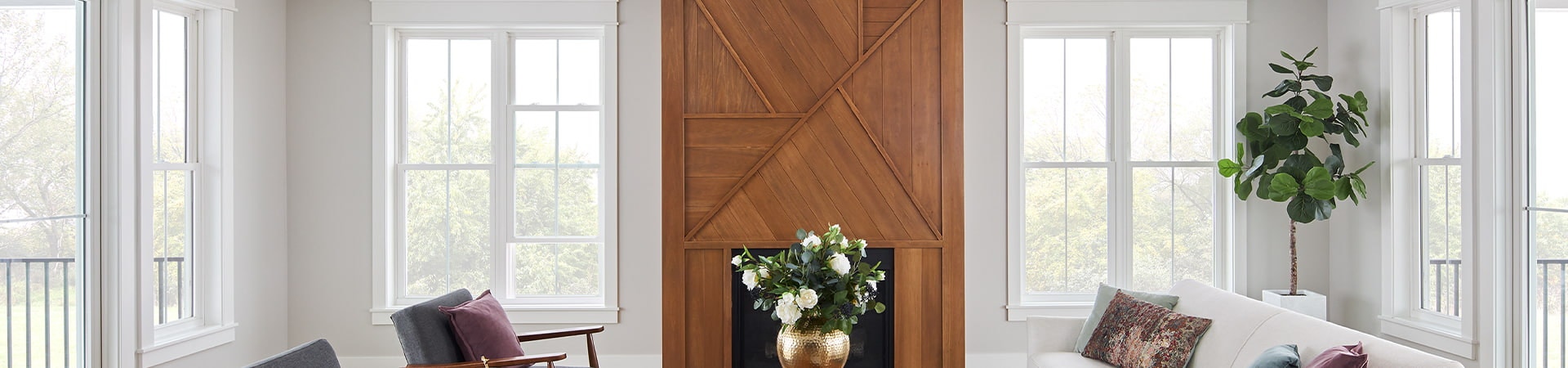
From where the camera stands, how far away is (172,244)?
13.5 ft

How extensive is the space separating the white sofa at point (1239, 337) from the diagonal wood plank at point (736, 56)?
1.75 metres

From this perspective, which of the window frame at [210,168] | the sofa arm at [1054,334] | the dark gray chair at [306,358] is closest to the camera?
the dark gray chair at [306,358]

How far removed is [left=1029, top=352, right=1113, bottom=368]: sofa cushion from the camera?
349 centimetres

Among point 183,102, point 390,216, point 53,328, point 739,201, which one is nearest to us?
point 53,328

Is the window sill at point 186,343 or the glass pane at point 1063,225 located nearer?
the window sill at point 186,343

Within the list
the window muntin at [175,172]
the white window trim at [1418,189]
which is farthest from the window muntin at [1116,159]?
the window muntin at [175,172]

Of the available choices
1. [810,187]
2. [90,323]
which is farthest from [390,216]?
[810,187]

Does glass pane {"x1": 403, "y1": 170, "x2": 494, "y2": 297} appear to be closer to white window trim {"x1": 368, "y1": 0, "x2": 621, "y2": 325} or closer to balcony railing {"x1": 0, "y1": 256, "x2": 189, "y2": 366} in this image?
white window trim {"x1": 368, "y1": 0, "x2": 621, "y2": 325}

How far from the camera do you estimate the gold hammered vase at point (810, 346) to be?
10.7 ft

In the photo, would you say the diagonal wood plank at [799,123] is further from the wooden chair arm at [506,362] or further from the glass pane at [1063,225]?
the wooden chair arm at [506,362]

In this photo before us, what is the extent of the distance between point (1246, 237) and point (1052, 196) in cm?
112

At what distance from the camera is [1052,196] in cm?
489

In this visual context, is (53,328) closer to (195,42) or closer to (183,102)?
(183,102)

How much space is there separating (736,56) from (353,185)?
233 centimetres
